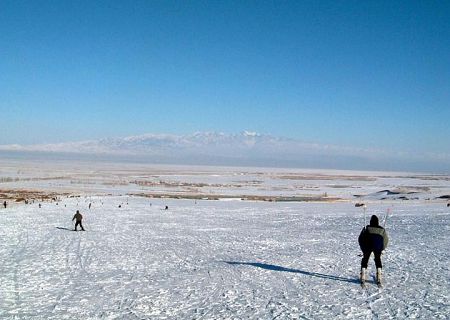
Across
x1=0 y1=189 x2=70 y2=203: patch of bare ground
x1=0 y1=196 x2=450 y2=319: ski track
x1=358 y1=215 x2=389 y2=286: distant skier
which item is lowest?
x1=0 y1=189 x2=70 y2=203: patch of bare ground

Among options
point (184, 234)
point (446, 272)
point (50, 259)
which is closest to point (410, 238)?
point (446, 272)

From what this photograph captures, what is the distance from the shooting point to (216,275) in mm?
12633

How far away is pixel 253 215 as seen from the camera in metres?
34.0

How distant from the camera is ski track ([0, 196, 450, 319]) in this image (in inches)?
370

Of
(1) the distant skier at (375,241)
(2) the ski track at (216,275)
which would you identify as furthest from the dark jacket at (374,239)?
(2) the ski track at (216,275)

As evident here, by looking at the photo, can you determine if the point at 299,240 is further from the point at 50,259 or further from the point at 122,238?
the point at 50,259

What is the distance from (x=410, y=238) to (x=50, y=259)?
14531 millimetres

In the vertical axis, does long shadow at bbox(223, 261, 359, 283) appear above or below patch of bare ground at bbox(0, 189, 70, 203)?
above

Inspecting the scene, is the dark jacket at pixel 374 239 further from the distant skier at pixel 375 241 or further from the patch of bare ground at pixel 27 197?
the patch of bare ground at pixel 27 197

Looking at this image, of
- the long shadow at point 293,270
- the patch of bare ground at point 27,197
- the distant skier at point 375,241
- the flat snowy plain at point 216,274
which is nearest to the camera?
the flat snowy plain at point 216,274

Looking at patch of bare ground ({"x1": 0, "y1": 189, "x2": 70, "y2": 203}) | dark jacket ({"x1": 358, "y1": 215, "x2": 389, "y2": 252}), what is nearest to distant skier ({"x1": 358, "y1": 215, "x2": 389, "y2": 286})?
dark jacket ({"x1": 358, "y1": 215, "x2": 389, "y2": 252})

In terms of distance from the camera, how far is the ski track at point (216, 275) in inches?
370

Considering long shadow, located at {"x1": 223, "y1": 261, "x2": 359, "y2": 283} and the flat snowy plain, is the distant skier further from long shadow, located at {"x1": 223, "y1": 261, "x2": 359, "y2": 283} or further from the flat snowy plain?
long shadow, located at {"x1": 223, "y1": 261, "x2": 359, "y2": 283}

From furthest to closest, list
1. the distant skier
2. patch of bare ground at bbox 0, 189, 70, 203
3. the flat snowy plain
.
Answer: patch of bare ground at bbox 0, 189, 70, 203
the distant skier
the flat snowy plain
